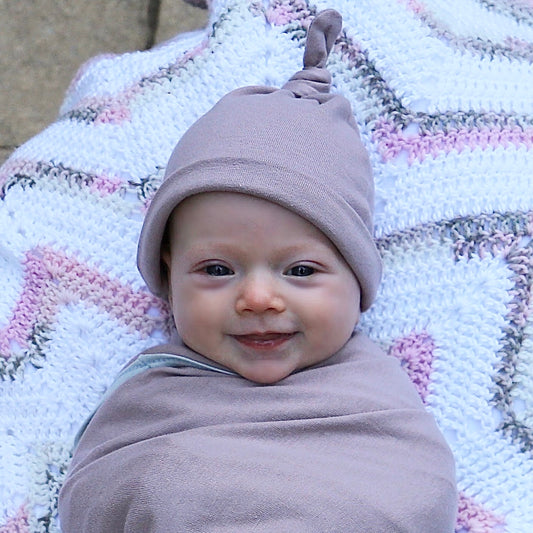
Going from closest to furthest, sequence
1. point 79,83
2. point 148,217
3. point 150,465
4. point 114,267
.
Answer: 1. point 150,465
2. point 148,217
3. point 114,267
4. point 79,83

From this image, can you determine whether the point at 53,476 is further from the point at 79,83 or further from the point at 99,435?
the point at 79,83

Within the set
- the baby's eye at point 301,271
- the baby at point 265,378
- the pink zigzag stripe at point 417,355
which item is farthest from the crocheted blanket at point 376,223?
the baby's eye at point 301,271

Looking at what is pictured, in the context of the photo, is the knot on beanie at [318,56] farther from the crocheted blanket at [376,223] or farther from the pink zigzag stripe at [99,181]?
the pink zigzag stripe at [99,181]

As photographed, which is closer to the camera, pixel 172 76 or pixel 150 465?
pixel 150 465

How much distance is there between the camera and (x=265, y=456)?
95 centimetres

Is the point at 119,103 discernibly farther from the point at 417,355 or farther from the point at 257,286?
the point at 417,355

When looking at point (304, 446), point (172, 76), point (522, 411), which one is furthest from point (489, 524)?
point (172, 76)

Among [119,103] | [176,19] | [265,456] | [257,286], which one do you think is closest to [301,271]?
[257,286]

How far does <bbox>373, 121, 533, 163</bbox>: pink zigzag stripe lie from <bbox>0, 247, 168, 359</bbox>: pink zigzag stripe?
1.28ft

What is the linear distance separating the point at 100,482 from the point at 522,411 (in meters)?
0.52

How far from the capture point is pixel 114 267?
123 centimetres

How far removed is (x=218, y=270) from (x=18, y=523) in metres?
0.42

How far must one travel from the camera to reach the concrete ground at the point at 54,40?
6.35 feet

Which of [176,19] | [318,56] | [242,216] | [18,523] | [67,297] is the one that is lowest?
[18,523]
